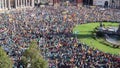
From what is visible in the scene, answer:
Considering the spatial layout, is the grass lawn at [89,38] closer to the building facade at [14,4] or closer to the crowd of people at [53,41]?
the crowd of people at [53,41]

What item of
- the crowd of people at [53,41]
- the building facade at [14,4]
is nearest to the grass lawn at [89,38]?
the crowd of people at [53,41]

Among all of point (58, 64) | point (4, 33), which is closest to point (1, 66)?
point (58, 64)

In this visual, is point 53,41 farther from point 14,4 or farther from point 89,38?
point 14,4

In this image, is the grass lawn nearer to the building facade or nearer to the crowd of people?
the crowd of people

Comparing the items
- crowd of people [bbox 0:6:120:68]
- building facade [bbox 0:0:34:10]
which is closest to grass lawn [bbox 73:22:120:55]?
crowd of people [bbox 0:6:120:68]

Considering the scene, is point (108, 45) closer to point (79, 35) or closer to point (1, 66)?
point (79, 35)

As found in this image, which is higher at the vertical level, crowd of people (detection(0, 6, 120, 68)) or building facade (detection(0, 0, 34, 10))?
building facade (detection(0, 0, 34, 10))

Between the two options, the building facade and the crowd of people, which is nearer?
the crowd of people
